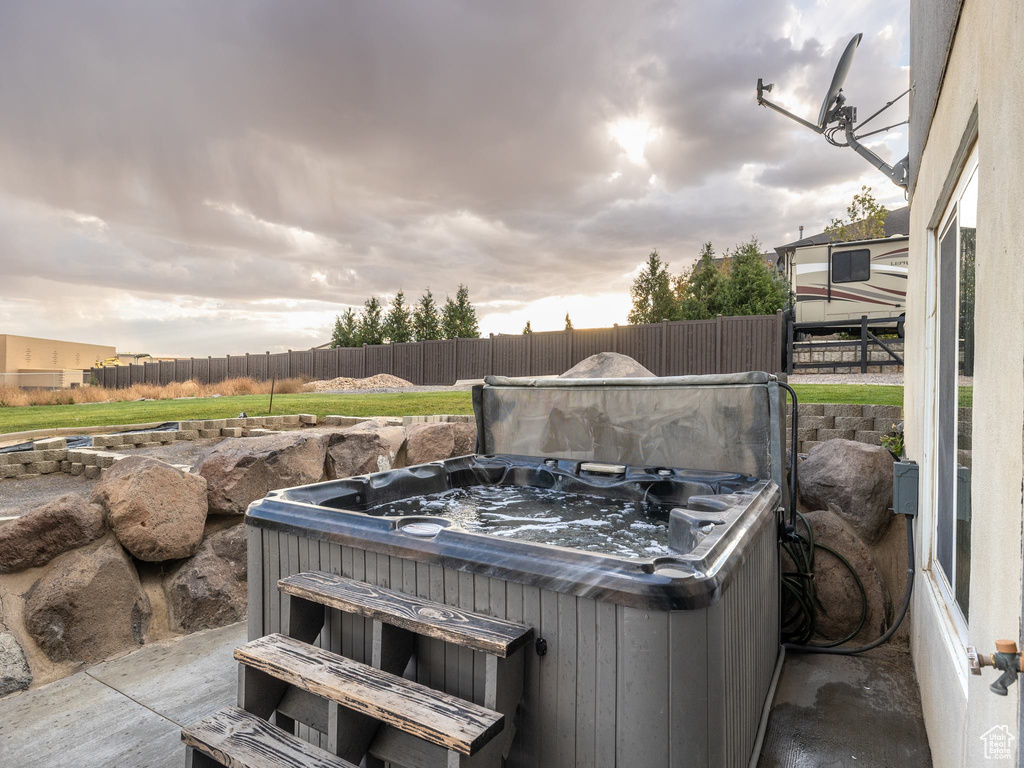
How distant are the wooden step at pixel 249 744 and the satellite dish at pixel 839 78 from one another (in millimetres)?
7579

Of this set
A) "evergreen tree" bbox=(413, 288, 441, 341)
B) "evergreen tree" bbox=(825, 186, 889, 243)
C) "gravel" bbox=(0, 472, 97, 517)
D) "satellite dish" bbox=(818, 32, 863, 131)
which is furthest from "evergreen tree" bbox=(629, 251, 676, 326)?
"gravel" bbox=(0, 472, 97, 517)

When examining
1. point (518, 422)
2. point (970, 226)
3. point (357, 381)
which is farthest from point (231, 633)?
point (357, 381)

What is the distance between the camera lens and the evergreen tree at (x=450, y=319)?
23969 mm

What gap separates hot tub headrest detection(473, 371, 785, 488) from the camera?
2541mm

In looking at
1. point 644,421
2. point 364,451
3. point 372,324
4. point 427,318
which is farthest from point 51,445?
point 372,324

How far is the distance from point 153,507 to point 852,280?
379 inches

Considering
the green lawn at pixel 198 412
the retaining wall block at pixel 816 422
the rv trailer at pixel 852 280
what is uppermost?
the rv trailer at pixel 852 280

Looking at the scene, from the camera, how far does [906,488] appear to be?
7.75 feet

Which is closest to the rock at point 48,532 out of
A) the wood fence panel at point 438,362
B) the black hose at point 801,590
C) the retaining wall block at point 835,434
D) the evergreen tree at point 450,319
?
the black hose at point 801,590

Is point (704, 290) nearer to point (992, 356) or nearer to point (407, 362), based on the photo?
point (407, 362)

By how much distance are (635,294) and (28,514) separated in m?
21.6

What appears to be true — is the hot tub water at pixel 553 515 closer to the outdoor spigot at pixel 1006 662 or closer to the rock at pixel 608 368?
the outdoor spigot at pixel 1006 662

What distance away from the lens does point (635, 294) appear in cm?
2214

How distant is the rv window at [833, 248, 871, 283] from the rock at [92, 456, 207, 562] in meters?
9.35
